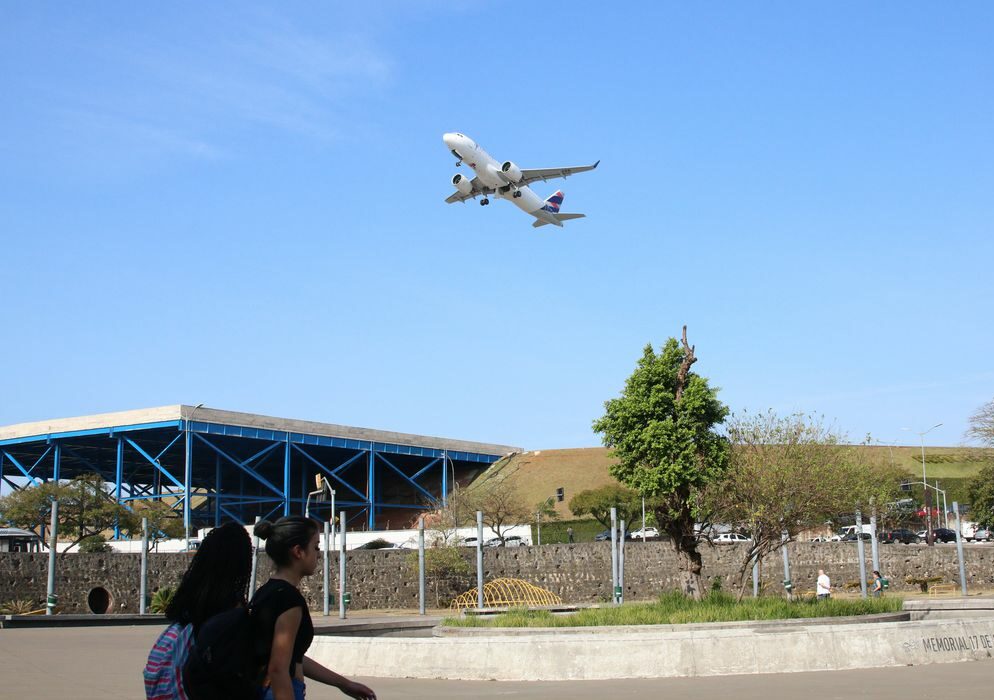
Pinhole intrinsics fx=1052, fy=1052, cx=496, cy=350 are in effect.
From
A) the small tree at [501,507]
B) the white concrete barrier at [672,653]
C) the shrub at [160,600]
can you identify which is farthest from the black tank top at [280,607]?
the small tree at [501,507]

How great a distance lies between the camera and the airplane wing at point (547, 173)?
5419 cm

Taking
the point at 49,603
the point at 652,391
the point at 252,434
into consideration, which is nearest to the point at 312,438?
the point at 252,434

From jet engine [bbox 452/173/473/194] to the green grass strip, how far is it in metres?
34.4

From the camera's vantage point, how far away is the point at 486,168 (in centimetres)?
5244

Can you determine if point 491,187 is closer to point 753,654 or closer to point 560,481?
point 753,654

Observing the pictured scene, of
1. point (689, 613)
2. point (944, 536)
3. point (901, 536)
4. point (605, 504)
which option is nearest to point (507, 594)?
point (689, 613)

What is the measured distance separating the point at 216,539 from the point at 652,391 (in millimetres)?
21496

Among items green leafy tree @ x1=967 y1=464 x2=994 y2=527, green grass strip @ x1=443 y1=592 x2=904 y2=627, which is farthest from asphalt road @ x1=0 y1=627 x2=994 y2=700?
green leafy tree @ x1=967 y1=464 x2=994 y2=527

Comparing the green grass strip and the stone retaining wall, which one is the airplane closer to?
the stone retaining wall

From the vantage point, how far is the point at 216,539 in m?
5.20

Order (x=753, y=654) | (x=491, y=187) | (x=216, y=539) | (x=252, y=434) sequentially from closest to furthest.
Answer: (x=216, y=539) → (x=753, y=654) → (x=491, y=187) → (x=252, y=434)

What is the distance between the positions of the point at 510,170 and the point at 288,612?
48.8m

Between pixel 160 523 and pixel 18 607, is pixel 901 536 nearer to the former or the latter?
pixel 160 523

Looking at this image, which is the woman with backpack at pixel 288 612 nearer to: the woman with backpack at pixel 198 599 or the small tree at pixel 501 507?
the woman with backpack at pixel 198 599
